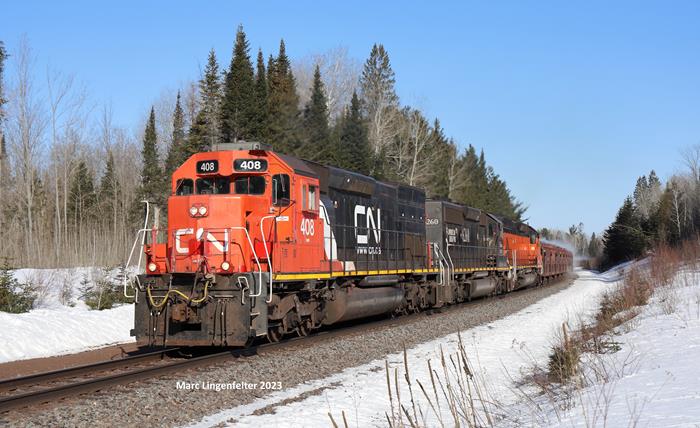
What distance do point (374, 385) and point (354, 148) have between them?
43449mm

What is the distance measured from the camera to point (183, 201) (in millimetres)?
12164

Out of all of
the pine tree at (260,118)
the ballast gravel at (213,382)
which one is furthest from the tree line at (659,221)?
the ballast gravel at (213,382)

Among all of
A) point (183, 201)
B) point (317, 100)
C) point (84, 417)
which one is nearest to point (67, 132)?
point (317, 100)

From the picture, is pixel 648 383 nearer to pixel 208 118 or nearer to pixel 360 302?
pixel 360 302

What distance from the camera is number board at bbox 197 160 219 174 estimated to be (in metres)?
12.3

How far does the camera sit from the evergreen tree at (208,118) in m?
48.3

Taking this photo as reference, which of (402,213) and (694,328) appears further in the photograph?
(402,213)

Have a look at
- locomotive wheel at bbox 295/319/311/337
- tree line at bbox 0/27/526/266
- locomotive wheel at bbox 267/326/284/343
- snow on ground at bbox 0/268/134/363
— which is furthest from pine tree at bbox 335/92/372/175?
locomotive wheel at bbox 267/326/284/343

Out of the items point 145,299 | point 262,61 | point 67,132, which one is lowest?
point 145,299

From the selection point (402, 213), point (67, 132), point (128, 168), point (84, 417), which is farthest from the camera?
point (128, 168)

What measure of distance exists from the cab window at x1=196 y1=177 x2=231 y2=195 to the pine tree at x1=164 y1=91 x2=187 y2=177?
4023 centimetres

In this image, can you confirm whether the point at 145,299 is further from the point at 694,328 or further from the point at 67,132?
A: the point at 67,132

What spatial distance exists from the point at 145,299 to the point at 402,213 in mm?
9984

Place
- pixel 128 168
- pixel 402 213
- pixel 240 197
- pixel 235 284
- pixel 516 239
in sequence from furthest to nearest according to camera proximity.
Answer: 1. pixel 128 168
2. pixel 516 239
3. pixel 402 213
4. pixel 240 197
5. pixel 235 284
